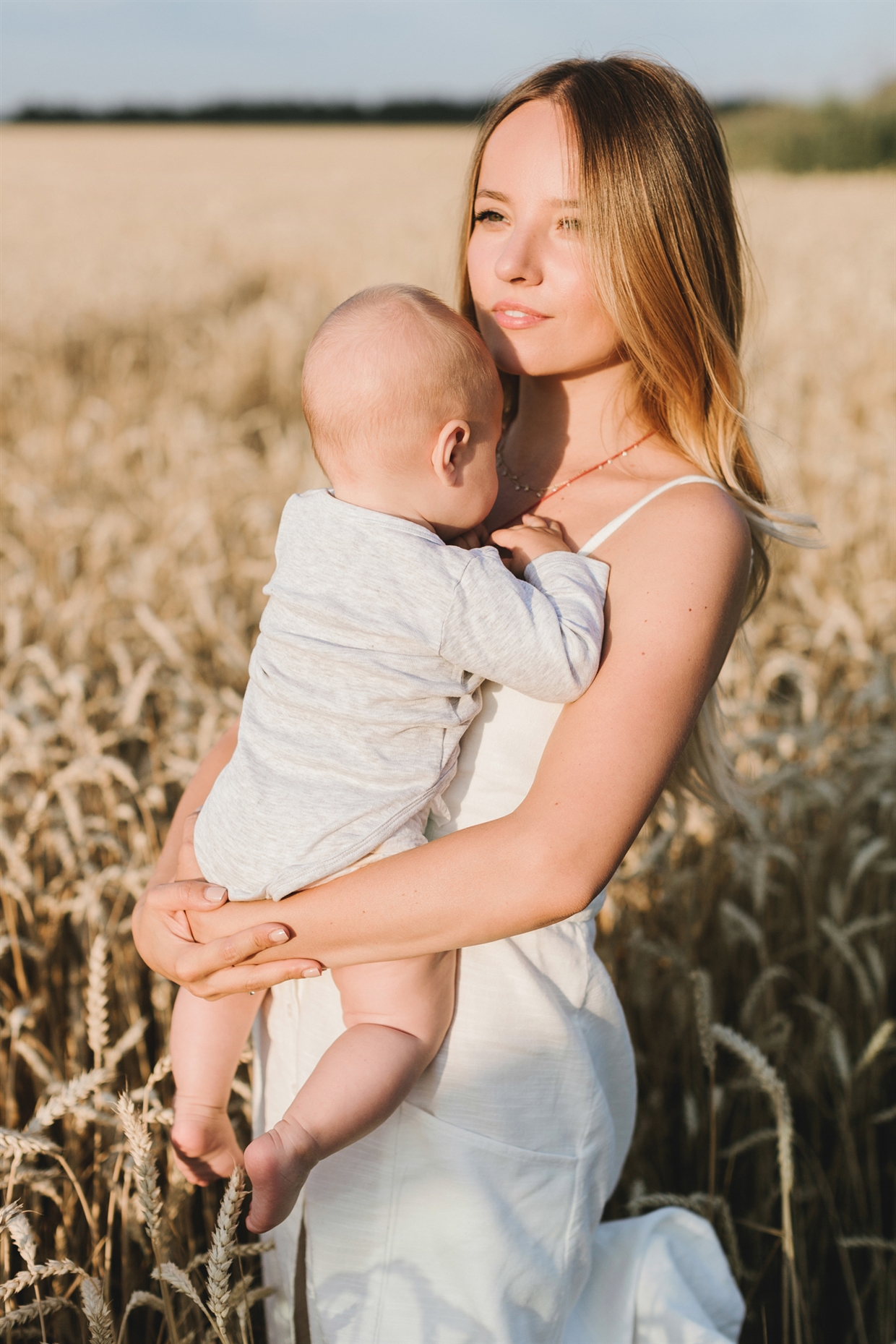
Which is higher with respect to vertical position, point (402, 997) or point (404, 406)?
point (404, 406)

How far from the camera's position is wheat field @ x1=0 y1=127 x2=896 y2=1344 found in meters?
1.71

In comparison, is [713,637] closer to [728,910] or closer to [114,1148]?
[728,910]

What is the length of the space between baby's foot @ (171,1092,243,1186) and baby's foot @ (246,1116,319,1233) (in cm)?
28

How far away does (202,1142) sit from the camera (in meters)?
1.56

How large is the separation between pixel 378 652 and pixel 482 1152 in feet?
2.27

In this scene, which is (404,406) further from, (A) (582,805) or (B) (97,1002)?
(B) (97,1002)

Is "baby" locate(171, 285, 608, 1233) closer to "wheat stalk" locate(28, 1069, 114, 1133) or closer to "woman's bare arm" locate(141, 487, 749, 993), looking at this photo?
"woman's bare arm" locate(141, 487, 749, 993)

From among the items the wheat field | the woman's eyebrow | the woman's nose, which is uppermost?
the woman's eyebrow

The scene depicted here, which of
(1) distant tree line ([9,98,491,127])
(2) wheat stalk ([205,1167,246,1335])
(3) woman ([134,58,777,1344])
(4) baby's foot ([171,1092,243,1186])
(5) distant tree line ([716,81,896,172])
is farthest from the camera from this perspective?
(1) distant tree line ([9,98,491,127])

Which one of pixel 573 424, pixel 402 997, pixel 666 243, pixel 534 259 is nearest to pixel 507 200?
pixel 534 259

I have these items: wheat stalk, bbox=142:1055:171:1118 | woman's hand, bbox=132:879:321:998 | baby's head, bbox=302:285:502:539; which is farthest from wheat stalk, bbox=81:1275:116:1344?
baby's head, bbox=302:285:502:539

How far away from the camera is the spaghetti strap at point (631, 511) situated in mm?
Answer: 1429

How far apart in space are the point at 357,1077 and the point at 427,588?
0.61 m

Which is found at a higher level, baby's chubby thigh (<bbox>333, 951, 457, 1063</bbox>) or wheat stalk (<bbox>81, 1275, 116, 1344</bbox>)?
baby's chubby thigh (<bbox>333, 951, 457, 1063</bbox>)
